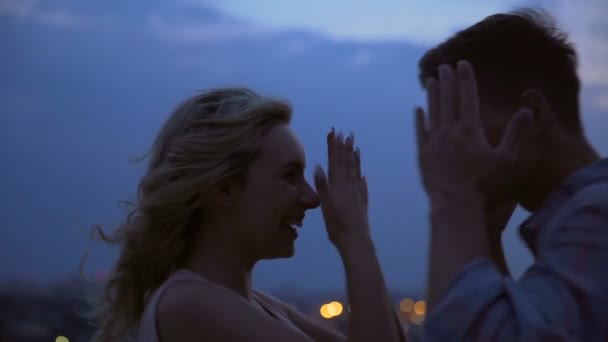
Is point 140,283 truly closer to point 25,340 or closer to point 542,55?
point 542,55

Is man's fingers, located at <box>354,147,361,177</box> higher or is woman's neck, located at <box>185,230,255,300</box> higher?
man's fingers, located at <box>354,147,361,177</box>

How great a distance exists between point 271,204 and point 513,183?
1137 millimetres

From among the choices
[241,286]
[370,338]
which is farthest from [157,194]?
[370,338]

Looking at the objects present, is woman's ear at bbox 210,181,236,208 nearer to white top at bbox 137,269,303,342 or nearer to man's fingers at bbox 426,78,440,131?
white top at bbox 137,269,303,342

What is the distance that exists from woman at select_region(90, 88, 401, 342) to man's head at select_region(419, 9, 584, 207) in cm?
87

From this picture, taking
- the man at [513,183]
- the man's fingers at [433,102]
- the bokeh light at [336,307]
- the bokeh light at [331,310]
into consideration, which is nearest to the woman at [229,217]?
the man at [513,183]

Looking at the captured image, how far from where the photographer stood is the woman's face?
7.52 feet

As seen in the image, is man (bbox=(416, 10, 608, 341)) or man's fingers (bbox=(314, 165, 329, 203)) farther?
man's fingers (bbox=(314, 165, 329, 203))

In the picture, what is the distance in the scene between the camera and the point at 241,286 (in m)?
2.32

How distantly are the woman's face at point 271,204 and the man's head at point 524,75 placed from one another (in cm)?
92

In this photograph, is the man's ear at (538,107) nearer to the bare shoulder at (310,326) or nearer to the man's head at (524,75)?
the man's head at (524,75)

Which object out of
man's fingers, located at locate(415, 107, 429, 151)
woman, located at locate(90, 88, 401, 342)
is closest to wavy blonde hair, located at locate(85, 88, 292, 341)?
woman, located at locate(90, 88, 401, 342)

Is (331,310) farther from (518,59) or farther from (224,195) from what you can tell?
(518,59)

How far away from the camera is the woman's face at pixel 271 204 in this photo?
229 centimetres
